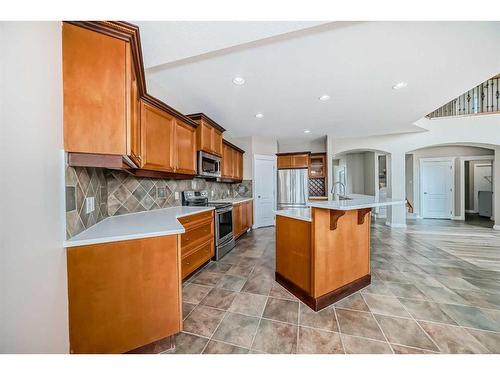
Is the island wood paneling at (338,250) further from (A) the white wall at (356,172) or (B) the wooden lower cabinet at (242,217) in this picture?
(A) the white wall at (356,172)

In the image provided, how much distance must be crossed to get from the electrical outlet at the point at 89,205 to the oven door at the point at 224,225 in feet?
5.35

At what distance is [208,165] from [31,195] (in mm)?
2553

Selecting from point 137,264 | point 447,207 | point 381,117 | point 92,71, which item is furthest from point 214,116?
→ point 447,207

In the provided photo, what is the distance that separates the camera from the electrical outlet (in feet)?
5.03

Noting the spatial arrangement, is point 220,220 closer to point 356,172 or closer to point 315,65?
point 315,65

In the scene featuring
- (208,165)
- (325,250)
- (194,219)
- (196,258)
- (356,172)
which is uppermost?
(356,172)

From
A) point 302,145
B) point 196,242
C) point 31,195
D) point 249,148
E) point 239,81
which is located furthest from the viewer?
point 302,145

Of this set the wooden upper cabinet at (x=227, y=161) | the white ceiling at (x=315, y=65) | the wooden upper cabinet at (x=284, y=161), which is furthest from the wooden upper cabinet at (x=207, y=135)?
the wooden upper cabinet at (x=284, y=161)

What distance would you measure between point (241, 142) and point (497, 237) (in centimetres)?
616

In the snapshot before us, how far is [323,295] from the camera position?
6.06 ft

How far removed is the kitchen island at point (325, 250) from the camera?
5.93 feet

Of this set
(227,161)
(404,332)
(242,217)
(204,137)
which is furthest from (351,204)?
(227,161)
